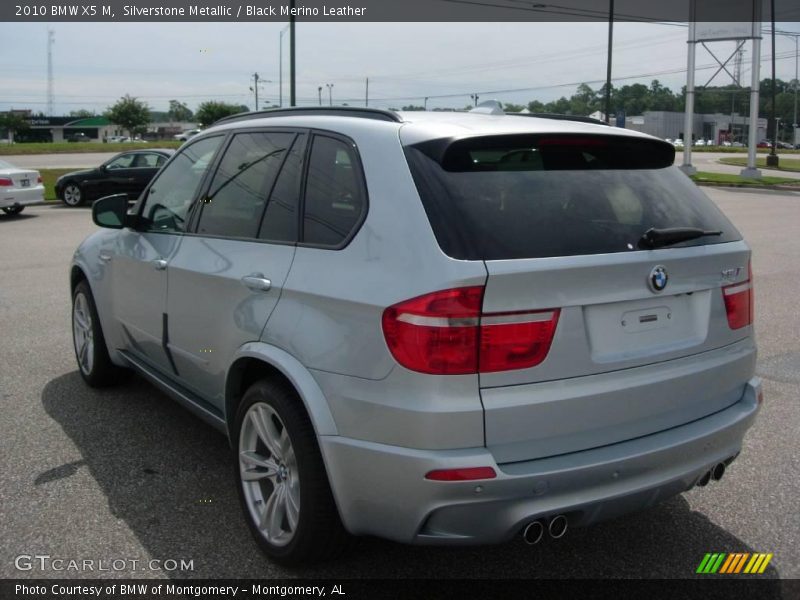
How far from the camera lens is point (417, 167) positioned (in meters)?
2.92

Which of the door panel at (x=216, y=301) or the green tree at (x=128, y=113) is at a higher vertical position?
the green tree at (x=128, y=113)

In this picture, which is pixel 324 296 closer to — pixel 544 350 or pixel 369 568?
pixel 544 350

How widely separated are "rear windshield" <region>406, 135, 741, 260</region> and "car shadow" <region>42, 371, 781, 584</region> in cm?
134

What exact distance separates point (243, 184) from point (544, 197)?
1581 mm

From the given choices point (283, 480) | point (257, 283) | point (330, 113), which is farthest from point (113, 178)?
point (283, 480)

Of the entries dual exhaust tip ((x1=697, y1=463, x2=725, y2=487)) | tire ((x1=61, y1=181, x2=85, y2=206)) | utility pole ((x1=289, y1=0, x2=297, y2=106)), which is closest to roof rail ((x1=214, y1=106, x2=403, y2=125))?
dual exhaust tip ((x1=697, y1=463, x2=725, y2=487))

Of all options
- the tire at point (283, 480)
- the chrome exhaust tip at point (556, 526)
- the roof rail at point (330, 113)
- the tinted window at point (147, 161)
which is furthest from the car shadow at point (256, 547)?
the tinted window at point (147, 161)

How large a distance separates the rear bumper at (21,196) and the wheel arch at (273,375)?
55.1 ft

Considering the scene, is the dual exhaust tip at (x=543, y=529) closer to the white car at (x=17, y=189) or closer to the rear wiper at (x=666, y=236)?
the rear wiper at (x=666, y=236)

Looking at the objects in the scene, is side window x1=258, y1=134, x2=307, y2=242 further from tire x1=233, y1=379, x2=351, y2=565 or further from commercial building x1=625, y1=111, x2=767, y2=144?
commercial building x1=625, y1=111, x2=767, y2=144

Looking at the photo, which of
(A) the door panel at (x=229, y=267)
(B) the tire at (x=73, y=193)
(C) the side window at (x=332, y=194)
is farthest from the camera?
(B) the tire at (x=73, y=193)

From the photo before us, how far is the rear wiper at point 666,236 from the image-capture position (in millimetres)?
3012

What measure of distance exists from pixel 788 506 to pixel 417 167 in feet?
8.25

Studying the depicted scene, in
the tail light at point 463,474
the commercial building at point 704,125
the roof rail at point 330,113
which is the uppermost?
the commercial building at point 704,125
